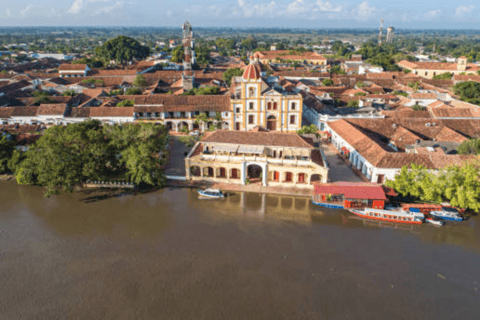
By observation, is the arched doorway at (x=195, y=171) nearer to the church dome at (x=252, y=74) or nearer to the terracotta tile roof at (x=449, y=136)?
the church dome at (x=252, y=74)

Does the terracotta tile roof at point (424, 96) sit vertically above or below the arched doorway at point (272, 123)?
above

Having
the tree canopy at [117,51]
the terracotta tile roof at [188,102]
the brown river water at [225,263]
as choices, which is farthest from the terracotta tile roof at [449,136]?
the tree canopy at [117,51]

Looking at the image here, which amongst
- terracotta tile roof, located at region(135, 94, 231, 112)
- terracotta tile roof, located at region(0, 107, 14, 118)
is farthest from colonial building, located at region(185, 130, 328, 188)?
terracotta tile roof, located at region(0, 107, 14, 118)

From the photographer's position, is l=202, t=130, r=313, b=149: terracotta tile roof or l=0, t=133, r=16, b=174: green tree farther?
l=0, t=133, r=16, b=174: green tree

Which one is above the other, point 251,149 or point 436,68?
point 436,68

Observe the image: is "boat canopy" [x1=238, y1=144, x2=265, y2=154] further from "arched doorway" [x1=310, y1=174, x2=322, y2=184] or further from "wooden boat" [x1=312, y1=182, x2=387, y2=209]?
"wooden boat" [x1=312, y1=182, x2=387, y2=209]

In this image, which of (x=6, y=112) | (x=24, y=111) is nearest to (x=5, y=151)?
(x=24, y=111)

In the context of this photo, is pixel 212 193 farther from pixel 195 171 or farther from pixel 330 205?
pixel 330 205
